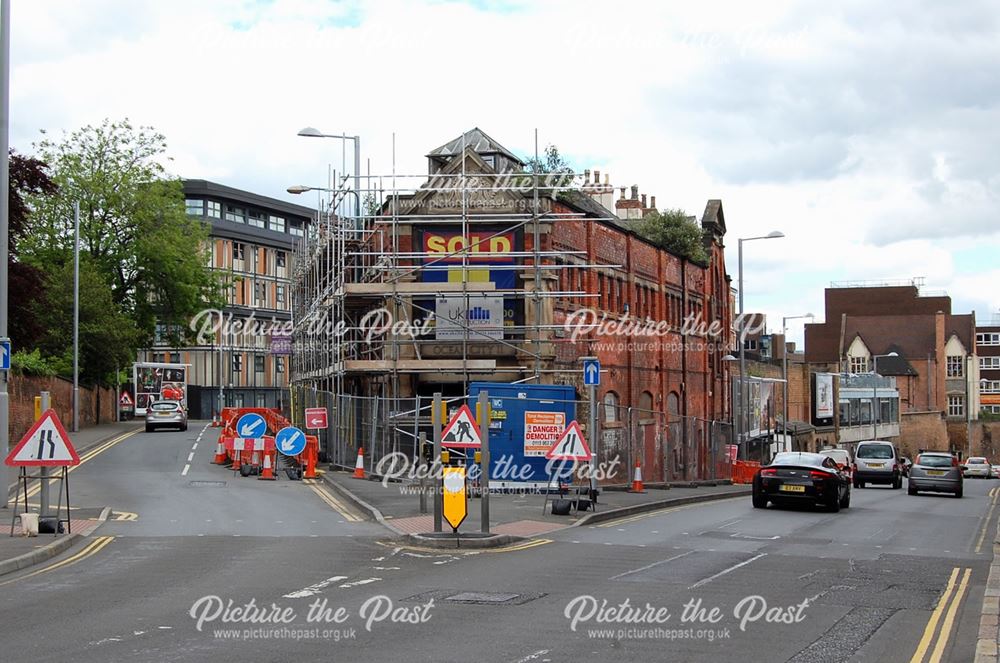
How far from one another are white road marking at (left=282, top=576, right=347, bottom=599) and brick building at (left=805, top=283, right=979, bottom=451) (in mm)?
94009

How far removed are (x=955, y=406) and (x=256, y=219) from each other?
6815 cm

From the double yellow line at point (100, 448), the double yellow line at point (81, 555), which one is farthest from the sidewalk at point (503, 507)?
the double yellow line at point (100, 448)

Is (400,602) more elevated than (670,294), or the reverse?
(670,294)

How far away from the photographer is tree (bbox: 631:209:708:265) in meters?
51.5

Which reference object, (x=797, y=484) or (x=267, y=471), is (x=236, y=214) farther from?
(x=797, y=484)

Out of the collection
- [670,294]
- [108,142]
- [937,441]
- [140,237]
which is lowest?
[937,441]

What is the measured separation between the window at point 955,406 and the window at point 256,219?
66.7 meters

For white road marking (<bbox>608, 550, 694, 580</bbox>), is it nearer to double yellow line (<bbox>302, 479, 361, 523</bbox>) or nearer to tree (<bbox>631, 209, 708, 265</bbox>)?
double yellow line (<bbox>302, 479, 361, 523</bbox>)

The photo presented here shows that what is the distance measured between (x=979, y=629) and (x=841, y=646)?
1.56m

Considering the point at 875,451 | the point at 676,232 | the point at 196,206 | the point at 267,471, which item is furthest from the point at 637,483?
the point at 196,206

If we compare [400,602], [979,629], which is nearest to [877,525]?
[979,629]

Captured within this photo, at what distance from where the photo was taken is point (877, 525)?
22.0 m

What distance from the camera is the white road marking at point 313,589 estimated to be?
1195 centimetres

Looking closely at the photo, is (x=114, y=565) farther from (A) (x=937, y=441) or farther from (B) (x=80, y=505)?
(A) (x=937, y=441)
